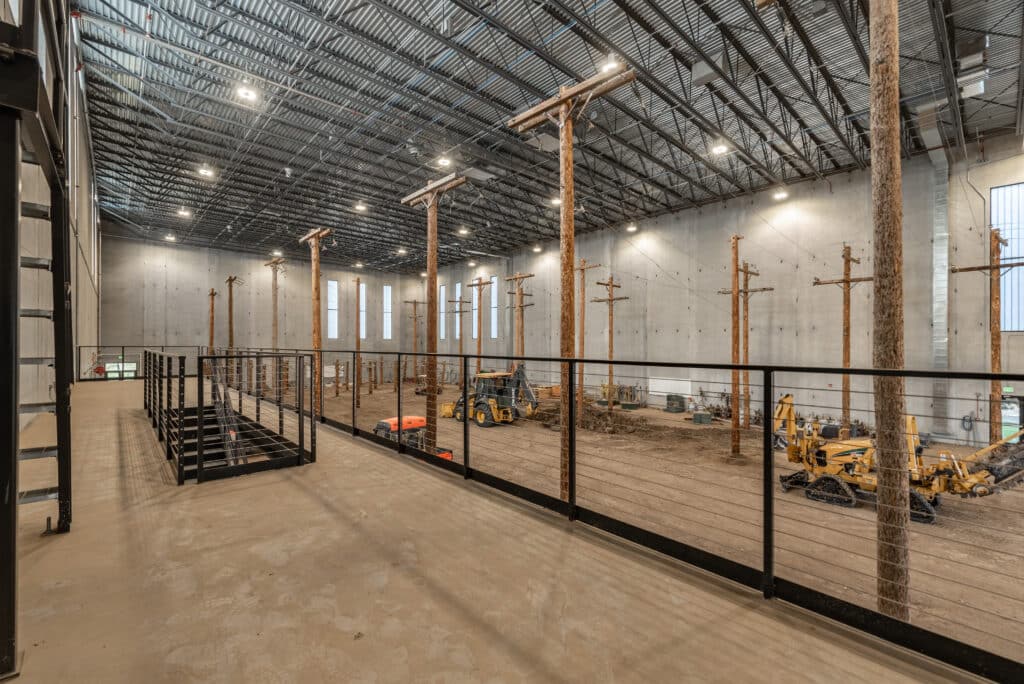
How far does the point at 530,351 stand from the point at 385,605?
2127 centimetres

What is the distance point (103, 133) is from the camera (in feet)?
40.0

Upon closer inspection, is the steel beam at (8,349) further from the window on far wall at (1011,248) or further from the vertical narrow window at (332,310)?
the vertical narrow window at (332,310)

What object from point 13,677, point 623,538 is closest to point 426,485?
point 623,538

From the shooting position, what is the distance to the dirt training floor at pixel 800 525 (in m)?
3.78

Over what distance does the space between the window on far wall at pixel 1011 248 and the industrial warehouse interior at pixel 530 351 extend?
0.07m

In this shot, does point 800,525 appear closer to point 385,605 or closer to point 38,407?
point 385,605

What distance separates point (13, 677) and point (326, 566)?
4.09 feet

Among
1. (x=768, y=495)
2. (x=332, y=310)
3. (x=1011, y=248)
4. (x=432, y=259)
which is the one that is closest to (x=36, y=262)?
(x=768, y=495)

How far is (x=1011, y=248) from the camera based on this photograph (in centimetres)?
1127

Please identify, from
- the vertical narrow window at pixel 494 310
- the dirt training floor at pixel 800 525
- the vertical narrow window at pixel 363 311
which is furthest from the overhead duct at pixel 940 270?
the vertical narrow window at pixel 363 311

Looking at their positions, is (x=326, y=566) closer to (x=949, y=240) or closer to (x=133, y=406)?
(x=133, y=406)

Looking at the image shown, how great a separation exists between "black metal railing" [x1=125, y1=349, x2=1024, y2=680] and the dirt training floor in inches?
1.3

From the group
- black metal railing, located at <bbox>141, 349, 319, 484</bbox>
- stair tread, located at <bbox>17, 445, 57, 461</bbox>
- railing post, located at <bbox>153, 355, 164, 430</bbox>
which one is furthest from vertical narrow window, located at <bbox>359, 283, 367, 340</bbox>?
stair tread, located at <bbox>17, 445, 57, 461</bbox>

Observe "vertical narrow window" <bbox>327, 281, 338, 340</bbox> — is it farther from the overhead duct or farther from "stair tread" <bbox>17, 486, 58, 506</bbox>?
the overhead duct
